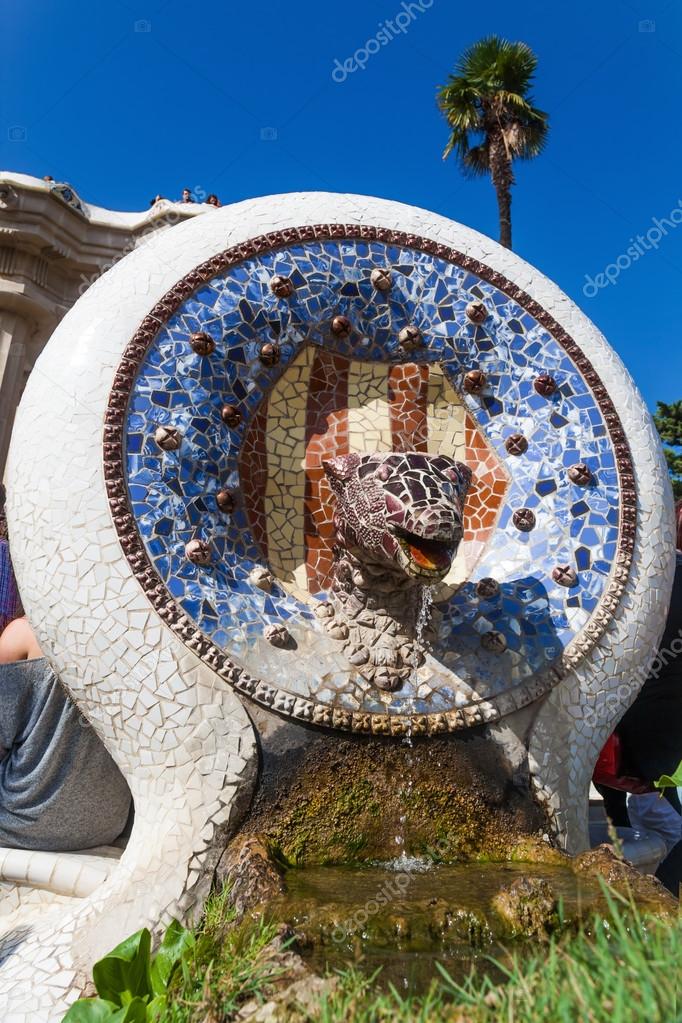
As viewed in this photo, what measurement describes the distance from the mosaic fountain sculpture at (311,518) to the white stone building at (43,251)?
5.07 meters

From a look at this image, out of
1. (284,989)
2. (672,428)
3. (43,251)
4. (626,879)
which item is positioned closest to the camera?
(284,989)

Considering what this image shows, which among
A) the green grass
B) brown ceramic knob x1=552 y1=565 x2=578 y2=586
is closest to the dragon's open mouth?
brown ceramic knob x1=552 y1=565 x2=578 y2=586

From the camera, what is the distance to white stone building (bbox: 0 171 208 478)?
8625 millimetres

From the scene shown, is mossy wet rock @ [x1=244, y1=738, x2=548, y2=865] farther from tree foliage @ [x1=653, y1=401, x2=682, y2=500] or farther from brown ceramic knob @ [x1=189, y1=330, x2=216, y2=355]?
tree foliage @ [x1=653, y1=401, x2=682, y2=500]

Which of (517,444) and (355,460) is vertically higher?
(517,444)

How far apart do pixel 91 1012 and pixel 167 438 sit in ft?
6.93

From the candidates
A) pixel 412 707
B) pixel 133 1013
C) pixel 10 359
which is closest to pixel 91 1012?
pixel 133 1013

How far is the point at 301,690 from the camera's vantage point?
3410 millimetres

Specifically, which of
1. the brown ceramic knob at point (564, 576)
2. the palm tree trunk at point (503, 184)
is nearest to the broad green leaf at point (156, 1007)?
the brown ceramic knob at point (564, 576)

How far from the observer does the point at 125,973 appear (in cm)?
269

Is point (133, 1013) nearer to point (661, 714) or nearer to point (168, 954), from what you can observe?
point (168, 954)

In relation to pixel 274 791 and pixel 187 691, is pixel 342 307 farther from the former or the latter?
pixel 274 791

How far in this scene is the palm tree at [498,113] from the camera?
15266 millimetres

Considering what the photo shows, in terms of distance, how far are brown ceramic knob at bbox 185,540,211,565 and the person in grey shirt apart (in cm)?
99
